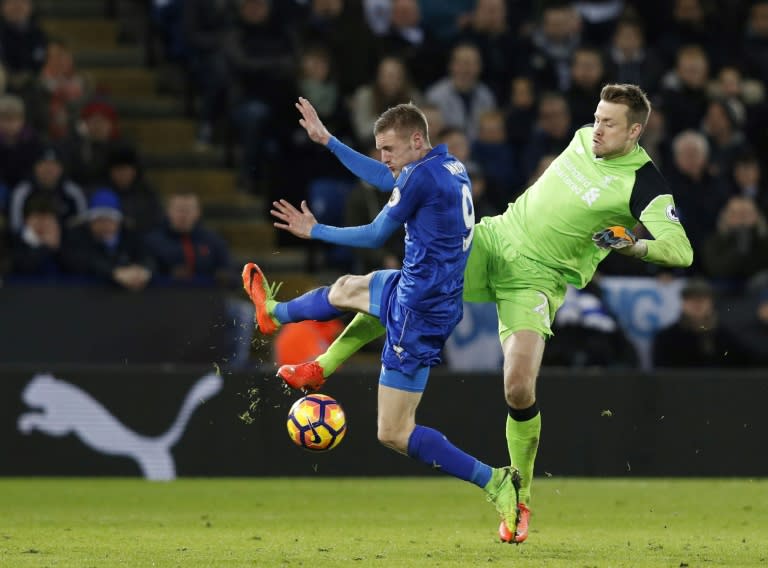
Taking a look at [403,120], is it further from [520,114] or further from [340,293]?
[520,114]

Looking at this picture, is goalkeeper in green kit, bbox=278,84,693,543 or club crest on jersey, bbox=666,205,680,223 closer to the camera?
club crest on jersey, bbox=666,205,680,223

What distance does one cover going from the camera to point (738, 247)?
14.5 metres

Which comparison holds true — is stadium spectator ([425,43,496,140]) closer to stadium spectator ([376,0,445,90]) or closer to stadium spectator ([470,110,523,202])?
stadium spectator ([470,110,523,202])

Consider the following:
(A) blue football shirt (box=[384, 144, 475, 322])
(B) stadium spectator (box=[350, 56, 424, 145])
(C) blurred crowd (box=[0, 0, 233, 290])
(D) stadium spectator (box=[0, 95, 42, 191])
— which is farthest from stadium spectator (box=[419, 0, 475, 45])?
(A) blue football shirt (box=[384, 144, 475, 322])

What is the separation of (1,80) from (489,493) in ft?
22.7

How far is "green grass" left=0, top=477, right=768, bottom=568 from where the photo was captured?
8.52 metres

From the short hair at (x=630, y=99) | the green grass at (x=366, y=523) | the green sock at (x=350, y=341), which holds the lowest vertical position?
the green grass at (x=366, y=523)

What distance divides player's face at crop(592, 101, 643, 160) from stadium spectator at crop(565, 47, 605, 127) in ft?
21.1

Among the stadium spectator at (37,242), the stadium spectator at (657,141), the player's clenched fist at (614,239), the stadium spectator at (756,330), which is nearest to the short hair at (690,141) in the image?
the stadium spectator at (657,141)

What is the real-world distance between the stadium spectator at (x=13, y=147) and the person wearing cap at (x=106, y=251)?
866mm

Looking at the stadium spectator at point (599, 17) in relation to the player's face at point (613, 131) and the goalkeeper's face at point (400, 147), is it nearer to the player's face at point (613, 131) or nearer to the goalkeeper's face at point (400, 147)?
the player's face at point (613, 131)

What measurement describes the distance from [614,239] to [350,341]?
1.86 meters

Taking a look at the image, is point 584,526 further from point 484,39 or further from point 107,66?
point 107,66

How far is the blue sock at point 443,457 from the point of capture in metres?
8.96
